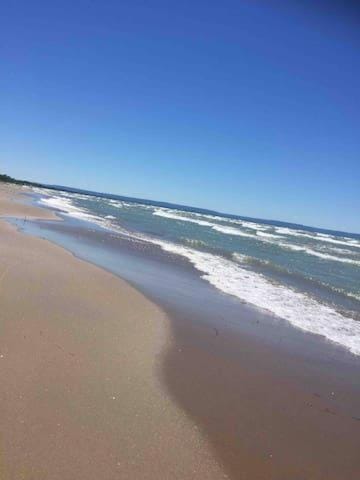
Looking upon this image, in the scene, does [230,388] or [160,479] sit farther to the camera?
[230,388]

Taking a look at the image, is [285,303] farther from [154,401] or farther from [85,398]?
[85,398]

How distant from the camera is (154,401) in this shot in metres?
4.80

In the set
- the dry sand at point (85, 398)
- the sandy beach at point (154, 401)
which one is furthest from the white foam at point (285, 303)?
the dry sand at point (85, 398)

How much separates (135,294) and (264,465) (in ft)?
18.7

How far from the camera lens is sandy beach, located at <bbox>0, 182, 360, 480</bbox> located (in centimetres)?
378

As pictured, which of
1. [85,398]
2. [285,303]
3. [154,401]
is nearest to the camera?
[85,398]

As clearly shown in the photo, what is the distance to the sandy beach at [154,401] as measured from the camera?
3.78 m

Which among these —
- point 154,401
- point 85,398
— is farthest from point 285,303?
point 85,398

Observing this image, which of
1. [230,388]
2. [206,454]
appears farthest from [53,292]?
[206,454]

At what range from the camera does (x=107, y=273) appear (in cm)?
1106

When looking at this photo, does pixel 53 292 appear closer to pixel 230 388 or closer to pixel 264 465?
pixel 230 388

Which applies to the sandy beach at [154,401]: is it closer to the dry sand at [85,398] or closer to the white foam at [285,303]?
the dry sand at [85,398]

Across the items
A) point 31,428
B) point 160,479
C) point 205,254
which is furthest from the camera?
point 205,254

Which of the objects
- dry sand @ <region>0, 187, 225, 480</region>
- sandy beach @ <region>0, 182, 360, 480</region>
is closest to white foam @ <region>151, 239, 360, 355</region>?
sandy beach @ <region>0, 182, 360, 480</region>
